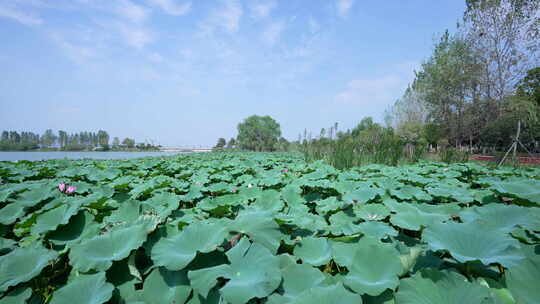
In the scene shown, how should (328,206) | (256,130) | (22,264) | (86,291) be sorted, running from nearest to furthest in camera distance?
1. (86,291)
2. (22,264)
3. (328,206)
4. (256,130)

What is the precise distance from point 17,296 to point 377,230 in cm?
138

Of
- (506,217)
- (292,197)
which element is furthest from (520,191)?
(292,197)

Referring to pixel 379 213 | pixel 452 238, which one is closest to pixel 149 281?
pixel 452 238

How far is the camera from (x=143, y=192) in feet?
6.66

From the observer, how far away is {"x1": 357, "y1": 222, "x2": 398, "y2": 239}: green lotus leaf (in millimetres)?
1063

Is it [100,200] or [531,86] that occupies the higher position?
[531,86]

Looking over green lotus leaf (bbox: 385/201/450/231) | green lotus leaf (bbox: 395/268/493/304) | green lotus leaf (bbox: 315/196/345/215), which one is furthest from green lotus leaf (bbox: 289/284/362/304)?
green lotus leaf (bbox: 315/196/345/215)

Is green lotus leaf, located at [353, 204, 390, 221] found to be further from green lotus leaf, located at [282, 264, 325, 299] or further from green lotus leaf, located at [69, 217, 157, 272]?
green lotus leaf, located at [69, 217, 157, 272]

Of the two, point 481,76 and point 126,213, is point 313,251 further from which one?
point 481,76

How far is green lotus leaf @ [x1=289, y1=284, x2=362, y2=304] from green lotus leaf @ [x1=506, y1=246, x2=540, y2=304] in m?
0.43

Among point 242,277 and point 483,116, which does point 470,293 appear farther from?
point 483,116

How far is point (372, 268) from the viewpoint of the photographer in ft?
2.59

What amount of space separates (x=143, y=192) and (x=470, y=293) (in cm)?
215

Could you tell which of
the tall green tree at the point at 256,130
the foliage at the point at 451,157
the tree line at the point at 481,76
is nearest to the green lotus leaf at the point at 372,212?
the foliage at the point at 451,157
